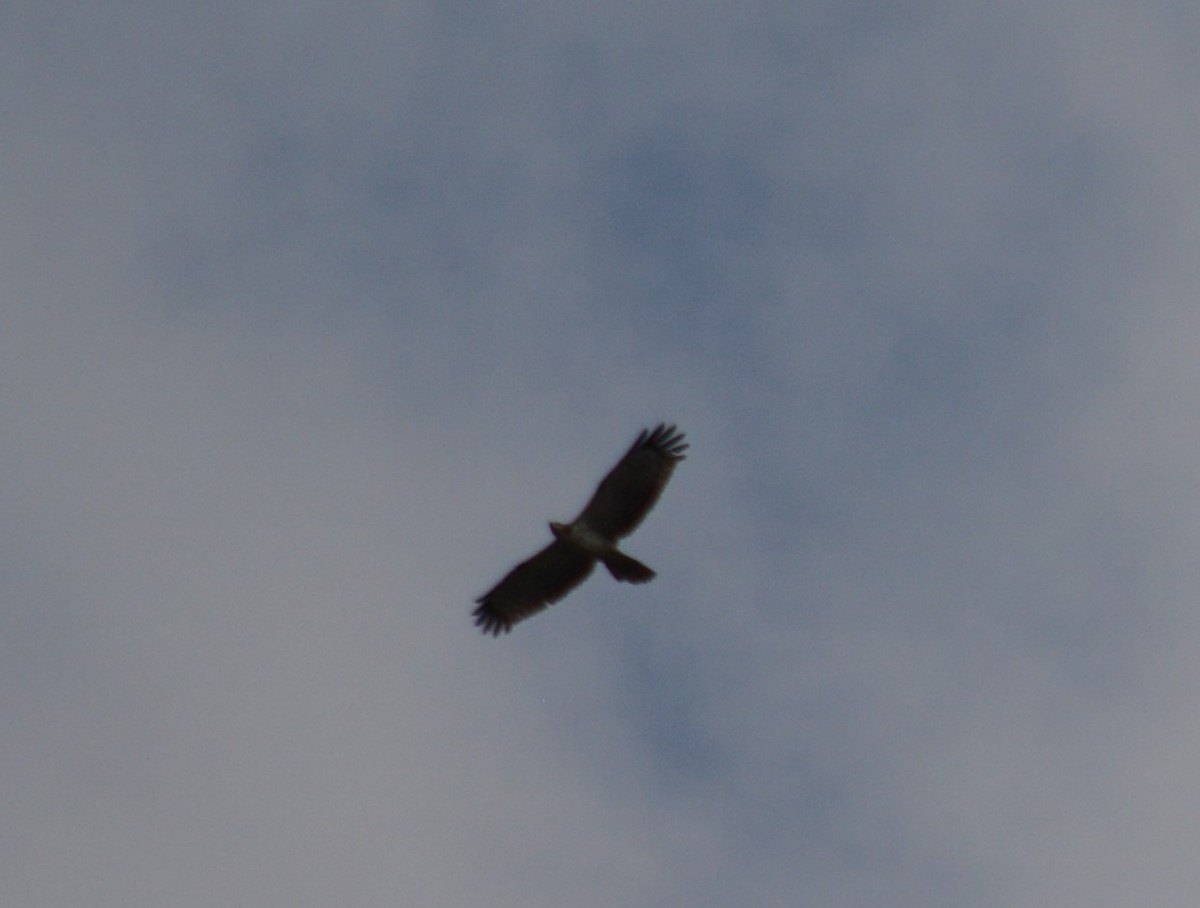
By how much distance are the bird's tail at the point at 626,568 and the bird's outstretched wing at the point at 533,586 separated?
601 mm

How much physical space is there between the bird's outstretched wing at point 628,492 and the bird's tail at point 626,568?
316 millimetres

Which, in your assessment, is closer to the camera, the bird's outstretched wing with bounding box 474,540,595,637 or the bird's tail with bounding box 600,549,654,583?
the bird's tail with bounding box 600,549,654,583

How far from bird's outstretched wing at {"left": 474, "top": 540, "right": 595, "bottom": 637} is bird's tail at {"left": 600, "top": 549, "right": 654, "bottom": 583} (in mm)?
601

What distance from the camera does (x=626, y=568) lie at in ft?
81.8

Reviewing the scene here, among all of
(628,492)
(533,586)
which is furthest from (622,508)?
(533,586)

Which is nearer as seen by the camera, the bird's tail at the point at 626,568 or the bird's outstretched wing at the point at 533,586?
the bird's tail at the point at 626,568

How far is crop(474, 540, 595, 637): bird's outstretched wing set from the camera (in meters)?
25.9

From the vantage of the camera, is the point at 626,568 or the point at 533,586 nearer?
the point at 626,568

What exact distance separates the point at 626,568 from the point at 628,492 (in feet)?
3.83

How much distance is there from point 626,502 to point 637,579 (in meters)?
1.19

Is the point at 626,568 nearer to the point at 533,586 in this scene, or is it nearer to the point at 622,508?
the point at 622,508

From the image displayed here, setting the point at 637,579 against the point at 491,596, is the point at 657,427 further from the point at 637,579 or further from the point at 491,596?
the point at 491,596

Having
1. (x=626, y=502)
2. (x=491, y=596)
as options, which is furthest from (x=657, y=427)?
(x=491, y=596)

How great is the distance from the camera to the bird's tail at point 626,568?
2481 centimetres
